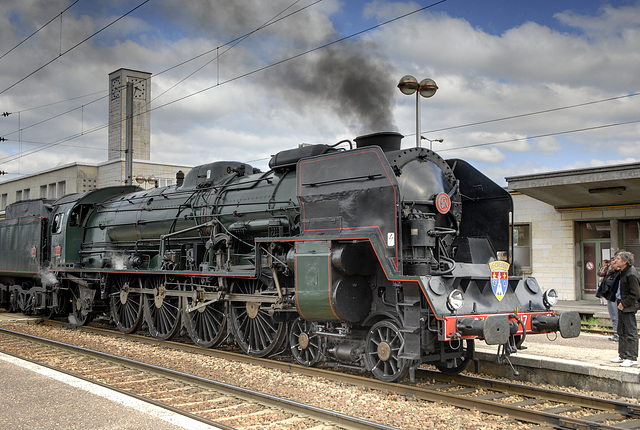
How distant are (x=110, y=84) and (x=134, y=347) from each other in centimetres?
3097

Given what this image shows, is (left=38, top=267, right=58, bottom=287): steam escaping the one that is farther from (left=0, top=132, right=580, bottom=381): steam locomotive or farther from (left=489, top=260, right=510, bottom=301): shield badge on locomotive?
(left=489, top=260, right=510, bottom=301): shield badge on locomotive

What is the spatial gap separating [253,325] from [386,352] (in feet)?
10.3

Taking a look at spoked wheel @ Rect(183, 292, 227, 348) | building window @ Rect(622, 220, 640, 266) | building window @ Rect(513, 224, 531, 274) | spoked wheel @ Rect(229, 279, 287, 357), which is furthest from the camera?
building window @ Rect(513, 224, 531, 274)

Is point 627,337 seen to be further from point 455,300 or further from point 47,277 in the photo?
point 47,277

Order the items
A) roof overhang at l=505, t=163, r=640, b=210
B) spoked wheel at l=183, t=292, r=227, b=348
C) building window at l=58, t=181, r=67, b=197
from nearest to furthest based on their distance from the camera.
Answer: spoked wheel at l=183, t=292, r=227, b=348 → roof overhang at l=505, t=163, r=640, b=210 → building window at l=58, t=181, r=67, b=197

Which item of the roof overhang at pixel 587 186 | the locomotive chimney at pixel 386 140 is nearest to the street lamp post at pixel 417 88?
the locomotive chimney at pixel 386 140

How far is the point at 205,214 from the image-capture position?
1063 centimetres

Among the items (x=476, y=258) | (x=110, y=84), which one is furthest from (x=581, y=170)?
(x=110, y=84)

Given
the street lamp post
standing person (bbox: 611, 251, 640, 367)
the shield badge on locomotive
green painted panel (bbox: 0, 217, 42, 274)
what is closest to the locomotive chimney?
the shield badge on locomotive

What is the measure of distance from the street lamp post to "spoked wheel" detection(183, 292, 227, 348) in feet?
16.3

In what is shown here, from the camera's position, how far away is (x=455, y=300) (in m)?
6.48

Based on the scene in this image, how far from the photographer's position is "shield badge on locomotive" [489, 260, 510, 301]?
720 centimetres

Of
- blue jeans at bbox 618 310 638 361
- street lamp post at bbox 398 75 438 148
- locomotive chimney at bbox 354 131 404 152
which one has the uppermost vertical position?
street lamp post at bbox 398 75 438 148

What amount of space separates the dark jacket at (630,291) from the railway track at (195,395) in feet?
14.4
